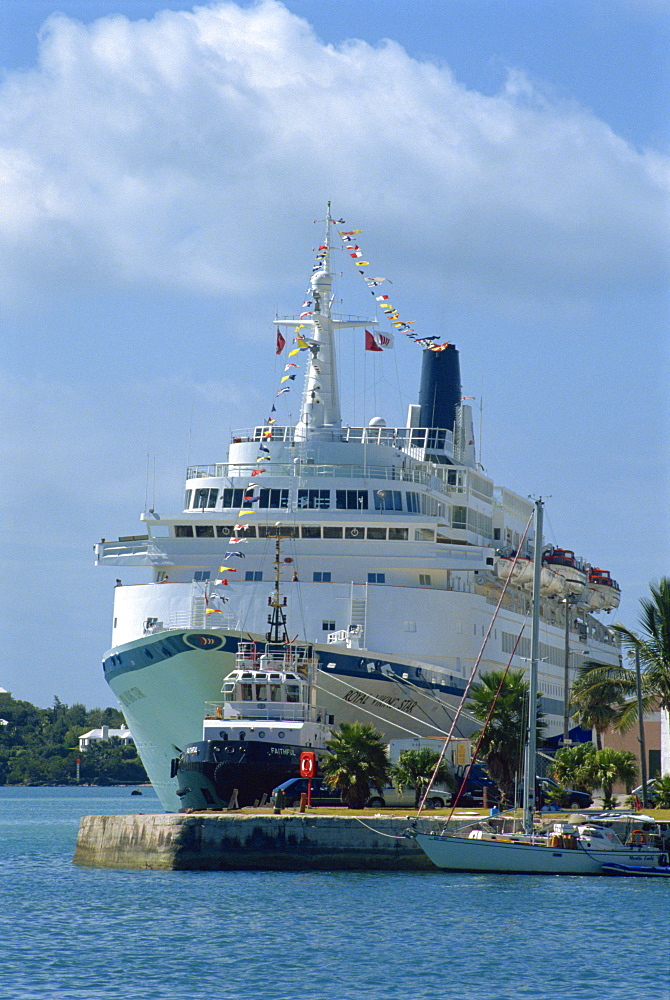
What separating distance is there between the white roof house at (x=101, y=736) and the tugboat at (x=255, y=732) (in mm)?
135899

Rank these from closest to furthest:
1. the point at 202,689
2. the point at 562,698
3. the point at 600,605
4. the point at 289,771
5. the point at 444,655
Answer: the point at 289,771, the point at 202,689, the point at 444,655, the point at 562,698, the point at 600,605

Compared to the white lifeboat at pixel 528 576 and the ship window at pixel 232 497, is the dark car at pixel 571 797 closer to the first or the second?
the white lifeboat at pixel 528 576

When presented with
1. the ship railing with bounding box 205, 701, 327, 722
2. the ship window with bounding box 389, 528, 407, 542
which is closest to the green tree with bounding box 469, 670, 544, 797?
the ship railing with bounding box 205, 701, 327, 722

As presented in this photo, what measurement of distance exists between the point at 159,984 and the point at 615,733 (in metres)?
38.1

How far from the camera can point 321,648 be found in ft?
148

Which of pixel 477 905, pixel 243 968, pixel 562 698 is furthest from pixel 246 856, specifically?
pixel 562 698

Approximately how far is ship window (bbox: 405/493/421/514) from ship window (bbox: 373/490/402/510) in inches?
16.4

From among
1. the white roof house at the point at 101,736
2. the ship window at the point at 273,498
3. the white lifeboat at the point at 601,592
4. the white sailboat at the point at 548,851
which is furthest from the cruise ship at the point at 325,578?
the white roof house at the point at 101,736

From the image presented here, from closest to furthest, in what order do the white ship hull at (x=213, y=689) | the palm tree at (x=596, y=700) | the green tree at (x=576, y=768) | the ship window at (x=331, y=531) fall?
the green tree at (x=576, y=768)
the white ship hull at (x=213, y=689)
the palm tree at (x=596, y=700)
the ship window at (x=331, y=531)

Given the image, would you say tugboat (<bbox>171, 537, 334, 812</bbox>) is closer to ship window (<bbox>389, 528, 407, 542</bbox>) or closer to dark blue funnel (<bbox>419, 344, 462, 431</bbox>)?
ship window (<bbox>389, 528, 407, 542</bbox>)

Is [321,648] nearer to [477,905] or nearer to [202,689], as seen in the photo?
[202,689]

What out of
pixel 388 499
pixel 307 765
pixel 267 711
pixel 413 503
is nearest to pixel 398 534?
pixel 388 499

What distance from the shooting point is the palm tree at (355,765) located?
130ft

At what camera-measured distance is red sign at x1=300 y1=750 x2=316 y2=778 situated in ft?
125
